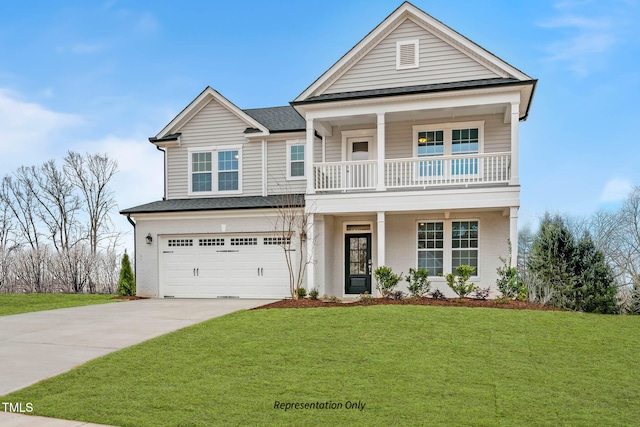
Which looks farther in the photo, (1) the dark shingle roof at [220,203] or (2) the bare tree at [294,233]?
(1) the dark shingle roof at [220,203]

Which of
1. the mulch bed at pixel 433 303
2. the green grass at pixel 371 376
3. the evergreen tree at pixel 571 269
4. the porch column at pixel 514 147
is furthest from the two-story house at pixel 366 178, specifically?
the green grass at pixel 371 376

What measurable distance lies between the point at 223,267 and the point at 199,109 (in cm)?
646

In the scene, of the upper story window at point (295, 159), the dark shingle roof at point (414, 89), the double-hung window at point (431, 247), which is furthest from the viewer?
the upper story window at point (295, 159)

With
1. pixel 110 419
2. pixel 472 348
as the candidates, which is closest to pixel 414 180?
pixel 472 348

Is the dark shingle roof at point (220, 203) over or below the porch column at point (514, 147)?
below

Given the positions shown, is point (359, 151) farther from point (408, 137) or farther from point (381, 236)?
point (381, 236)

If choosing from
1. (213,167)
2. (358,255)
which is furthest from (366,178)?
(213,167)

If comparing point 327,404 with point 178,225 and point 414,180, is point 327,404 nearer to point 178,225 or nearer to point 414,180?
point 414,180

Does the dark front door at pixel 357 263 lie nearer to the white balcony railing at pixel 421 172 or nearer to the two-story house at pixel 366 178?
the two-story house at pixel 366 178

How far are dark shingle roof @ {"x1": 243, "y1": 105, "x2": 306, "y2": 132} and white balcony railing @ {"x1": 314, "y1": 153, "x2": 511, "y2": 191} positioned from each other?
8.44ft

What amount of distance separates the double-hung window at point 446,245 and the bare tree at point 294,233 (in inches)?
150

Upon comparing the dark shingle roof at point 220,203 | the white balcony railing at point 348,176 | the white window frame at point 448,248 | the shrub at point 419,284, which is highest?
the white balcony railing at point 348,176

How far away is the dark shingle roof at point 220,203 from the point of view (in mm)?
16000

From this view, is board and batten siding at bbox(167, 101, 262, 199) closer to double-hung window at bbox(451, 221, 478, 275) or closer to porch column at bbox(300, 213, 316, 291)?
porch column at bbox(300, 213, 316, 291)
